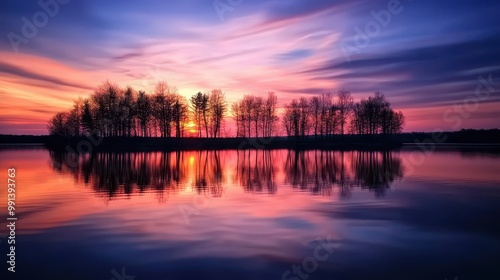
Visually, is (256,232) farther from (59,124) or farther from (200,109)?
(59,124)

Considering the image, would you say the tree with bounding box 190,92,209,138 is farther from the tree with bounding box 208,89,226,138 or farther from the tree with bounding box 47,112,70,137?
the tree with bounding box 47,112,70,137

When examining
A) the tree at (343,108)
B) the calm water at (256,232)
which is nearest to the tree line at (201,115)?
the tree at (343,108)

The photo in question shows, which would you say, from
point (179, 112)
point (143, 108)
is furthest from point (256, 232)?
point (179, 112)

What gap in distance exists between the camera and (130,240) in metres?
11.2

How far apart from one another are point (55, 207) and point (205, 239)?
9372mm

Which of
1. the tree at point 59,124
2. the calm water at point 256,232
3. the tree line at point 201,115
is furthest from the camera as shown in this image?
the tree at point 59,124

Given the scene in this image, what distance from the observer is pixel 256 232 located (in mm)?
12102

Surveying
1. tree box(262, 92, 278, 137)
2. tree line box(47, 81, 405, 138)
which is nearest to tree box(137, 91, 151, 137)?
tree line box(47, 81, 405, 138)

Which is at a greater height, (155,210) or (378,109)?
(378,109)

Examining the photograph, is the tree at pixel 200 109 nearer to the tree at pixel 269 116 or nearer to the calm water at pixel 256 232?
the tree at pixel 269 116

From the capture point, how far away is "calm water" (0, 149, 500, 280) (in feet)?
28.9

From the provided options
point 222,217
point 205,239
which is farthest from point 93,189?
point 205,239

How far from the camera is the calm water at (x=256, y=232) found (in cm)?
880

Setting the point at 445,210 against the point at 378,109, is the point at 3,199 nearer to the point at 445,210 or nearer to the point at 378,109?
the point at 445,210
